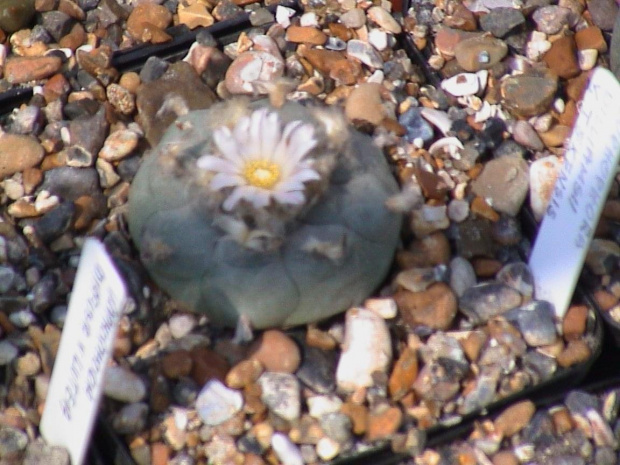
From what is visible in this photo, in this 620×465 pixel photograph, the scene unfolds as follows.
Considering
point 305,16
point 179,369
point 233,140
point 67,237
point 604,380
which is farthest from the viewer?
point 305,16

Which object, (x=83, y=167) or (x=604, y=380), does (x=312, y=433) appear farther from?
(x=83, y=167)

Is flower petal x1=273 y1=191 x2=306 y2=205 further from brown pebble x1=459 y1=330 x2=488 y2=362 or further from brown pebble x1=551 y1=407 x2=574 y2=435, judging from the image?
brown pebble x1=551 y1=407 x2=574 y2=435

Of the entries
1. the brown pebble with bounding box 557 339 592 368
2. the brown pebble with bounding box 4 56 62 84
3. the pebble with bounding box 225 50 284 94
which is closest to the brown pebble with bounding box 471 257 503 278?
the brown pebble with bounding box 557 339 592 368

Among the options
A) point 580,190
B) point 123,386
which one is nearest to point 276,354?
point 123,386

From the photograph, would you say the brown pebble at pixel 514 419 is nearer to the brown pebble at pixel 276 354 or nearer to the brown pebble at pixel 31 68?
the brown pebble at pixel 276 354

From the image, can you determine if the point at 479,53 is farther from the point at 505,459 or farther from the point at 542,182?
the point at 505,459

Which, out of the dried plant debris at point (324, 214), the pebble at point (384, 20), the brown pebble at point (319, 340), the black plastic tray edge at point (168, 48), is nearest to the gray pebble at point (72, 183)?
the dried plant debris at point (324, 214)

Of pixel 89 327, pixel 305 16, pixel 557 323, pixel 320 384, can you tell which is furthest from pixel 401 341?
pixel 305 16
